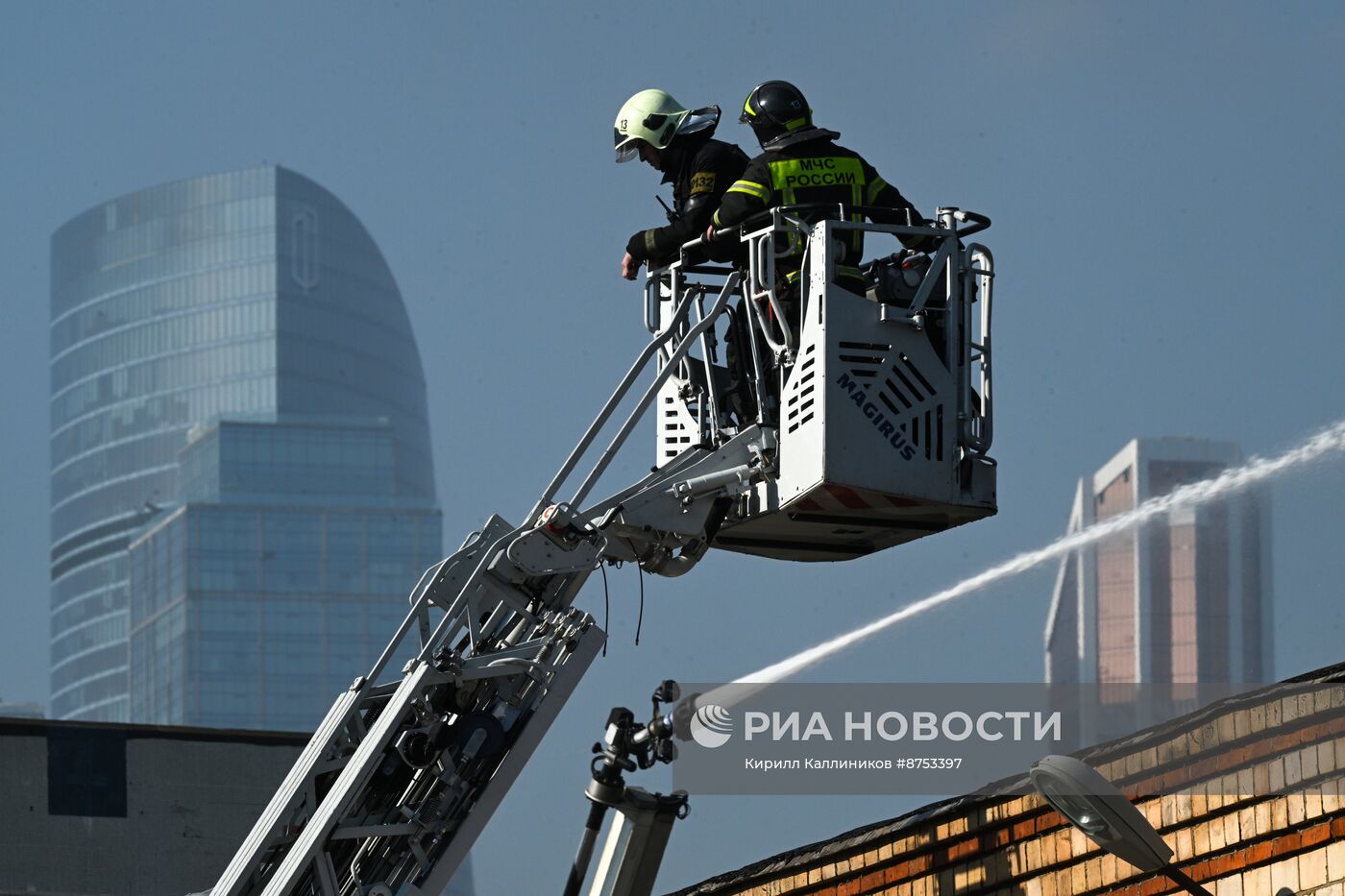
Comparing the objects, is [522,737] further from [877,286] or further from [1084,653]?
[1084,653]

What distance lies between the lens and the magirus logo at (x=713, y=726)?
11898 mm

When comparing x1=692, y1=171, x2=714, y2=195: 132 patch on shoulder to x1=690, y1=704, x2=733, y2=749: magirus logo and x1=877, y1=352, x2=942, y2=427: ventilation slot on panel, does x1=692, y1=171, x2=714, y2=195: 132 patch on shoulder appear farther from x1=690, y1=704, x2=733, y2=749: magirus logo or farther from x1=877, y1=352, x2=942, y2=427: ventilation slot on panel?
x1=690, y1=704, x2=733, y2=749: magirus logo

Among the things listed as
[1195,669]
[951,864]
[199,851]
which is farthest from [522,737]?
[1195,669]

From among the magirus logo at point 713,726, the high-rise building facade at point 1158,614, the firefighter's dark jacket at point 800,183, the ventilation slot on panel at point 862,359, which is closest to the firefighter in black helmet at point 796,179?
the firefighter's dark jacket at point 800,183

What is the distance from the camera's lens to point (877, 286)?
11875mm

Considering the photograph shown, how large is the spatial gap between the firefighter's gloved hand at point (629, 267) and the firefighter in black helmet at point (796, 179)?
2.44 ft

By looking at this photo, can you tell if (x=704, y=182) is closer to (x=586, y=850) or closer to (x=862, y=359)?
(x=862, y=359)

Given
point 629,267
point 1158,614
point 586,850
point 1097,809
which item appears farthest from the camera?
point 1158,614

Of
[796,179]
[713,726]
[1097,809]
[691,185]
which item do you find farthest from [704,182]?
[1097,809]

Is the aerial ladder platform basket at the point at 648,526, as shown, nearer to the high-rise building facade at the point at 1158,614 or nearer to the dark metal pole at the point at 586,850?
the dark metal pole at the point at 586,850

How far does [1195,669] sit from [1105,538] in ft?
365

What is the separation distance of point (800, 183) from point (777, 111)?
1.47 ft

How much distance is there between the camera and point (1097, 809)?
9.31 meters

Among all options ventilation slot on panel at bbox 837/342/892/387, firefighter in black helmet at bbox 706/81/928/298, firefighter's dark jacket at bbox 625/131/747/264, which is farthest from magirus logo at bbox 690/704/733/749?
firefighter's dark jacket at bbox 625/131/747/264
